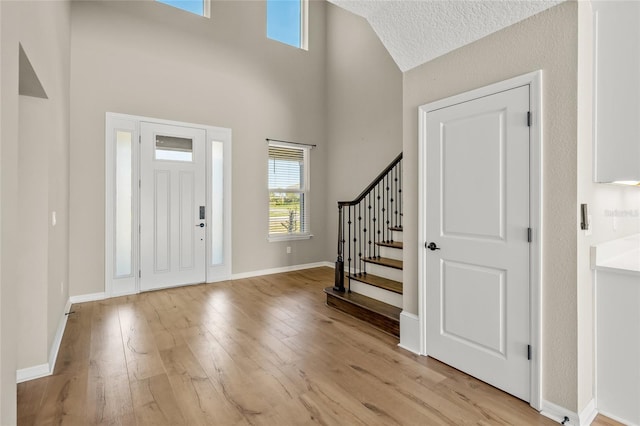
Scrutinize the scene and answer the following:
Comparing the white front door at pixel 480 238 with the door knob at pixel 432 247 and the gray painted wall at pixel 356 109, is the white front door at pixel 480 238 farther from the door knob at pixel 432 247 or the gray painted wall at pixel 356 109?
the gray painted wall at pixel 356 109

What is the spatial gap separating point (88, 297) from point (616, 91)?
5.53 metres

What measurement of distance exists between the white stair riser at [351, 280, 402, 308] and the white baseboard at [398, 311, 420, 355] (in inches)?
18.1

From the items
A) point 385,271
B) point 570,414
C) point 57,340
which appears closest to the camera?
point 570,414

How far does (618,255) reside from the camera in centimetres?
213

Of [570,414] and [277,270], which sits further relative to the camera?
[277,270]

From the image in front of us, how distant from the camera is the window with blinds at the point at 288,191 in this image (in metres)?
5.85

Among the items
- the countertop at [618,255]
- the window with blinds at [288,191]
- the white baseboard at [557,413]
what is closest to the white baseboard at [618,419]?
the white baseboard at [557,413]

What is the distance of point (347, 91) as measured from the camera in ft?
19.4

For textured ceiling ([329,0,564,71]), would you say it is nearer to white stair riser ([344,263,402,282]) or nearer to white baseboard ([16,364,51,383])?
white stair riser ([344,263,402,282])

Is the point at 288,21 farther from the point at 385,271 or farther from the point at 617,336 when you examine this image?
the point at 617,336

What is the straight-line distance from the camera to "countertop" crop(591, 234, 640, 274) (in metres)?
1.93

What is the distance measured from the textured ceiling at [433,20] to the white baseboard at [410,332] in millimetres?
2117

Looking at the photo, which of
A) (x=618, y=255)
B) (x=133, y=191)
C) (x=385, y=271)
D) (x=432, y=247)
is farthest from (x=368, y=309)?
(x=133, y=191)

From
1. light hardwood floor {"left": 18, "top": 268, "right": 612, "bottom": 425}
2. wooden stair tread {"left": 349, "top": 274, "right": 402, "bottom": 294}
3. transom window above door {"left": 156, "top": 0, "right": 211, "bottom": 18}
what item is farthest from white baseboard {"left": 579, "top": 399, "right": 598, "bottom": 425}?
transom window above door {"left": 156, "top": 0, "right": 211, "bottom": 18}
